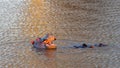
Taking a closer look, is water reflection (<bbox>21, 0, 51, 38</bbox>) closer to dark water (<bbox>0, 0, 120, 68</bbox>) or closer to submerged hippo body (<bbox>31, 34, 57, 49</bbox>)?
dark water (<bbox>0, 0, 120, 68</bbox>)

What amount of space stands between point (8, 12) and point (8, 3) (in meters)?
1.50

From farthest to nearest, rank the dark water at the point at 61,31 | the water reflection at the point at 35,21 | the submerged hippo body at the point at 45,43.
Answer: the water reflection at the point at 35,21 → the submerged hippo body at the point at 45,43 → the dark water at the point at 61,31

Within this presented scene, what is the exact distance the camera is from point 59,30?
10195mm

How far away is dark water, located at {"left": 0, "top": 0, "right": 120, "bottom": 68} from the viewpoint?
26.7 ft

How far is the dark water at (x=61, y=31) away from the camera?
8.14m

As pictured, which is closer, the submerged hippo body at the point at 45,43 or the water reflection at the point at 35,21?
the submerged hippo body at the point at 45,43

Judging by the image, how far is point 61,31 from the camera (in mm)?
10078

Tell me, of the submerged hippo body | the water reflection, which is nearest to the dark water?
the water reflection

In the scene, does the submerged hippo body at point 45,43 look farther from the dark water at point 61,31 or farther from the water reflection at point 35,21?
the water reflection at point 35,21

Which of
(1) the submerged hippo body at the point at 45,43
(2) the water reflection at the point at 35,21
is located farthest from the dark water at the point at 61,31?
(1) the submerged hippo body at the point at 45,43

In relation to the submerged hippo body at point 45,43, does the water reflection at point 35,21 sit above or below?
above

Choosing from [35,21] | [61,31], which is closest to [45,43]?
[61,31]

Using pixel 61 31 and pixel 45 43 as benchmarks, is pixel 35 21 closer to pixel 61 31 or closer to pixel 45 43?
pixel 61 31

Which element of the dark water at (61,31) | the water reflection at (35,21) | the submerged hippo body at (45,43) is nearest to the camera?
the dark water at (61,31)
